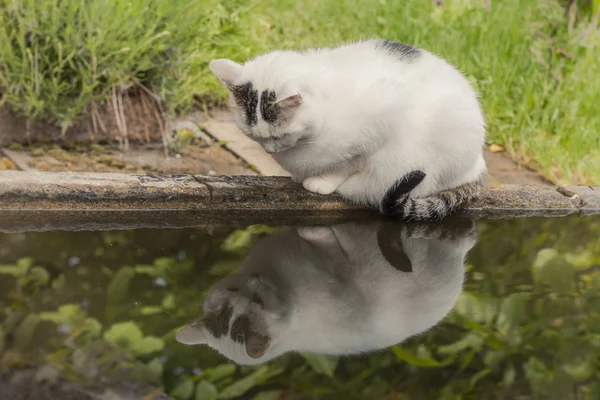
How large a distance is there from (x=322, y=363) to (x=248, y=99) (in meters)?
0.92

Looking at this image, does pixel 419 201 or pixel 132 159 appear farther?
pixel 132 159

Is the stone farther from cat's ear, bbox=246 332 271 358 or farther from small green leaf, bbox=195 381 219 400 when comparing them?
small green leaf, bbox=195 381 219 400

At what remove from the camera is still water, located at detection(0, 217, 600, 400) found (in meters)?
1.43

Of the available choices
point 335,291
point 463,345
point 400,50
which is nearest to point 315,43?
point 400,50

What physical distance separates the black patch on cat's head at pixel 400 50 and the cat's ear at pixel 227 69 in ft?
1.72

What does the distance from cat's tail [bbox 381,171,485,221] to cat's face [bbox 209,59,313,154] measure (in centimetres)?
35

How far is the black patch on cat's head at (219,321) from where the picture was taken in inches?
62.9

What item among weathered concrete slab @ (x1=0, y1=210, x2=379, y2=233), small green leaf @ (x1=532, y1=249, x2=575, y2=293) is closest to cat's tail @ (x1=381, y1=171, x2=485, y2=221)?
weathered concrete slab @ (x1=0, y1=210, x2=379, y2=233)

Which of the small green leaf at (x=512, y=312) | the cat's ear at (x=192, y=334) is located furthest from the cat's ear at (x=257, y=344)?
the small green leaf at (x=512, y=312)

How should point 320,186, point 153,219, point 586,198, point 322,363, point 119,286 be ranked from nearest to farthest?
point 322,363 < point 119,286 < point 153,219 < point 320,186 < point 586,198

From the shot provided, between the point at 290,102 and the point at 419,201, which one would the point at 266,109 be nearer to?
the point at 290,102

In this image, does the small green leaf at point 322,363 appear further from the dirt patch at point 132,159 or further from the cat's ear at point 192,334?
the dirt patch at point 132,159

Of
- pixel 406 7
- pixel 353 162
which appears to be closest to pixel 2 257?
pixel 353 162

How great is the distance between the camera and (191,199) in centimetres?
226
